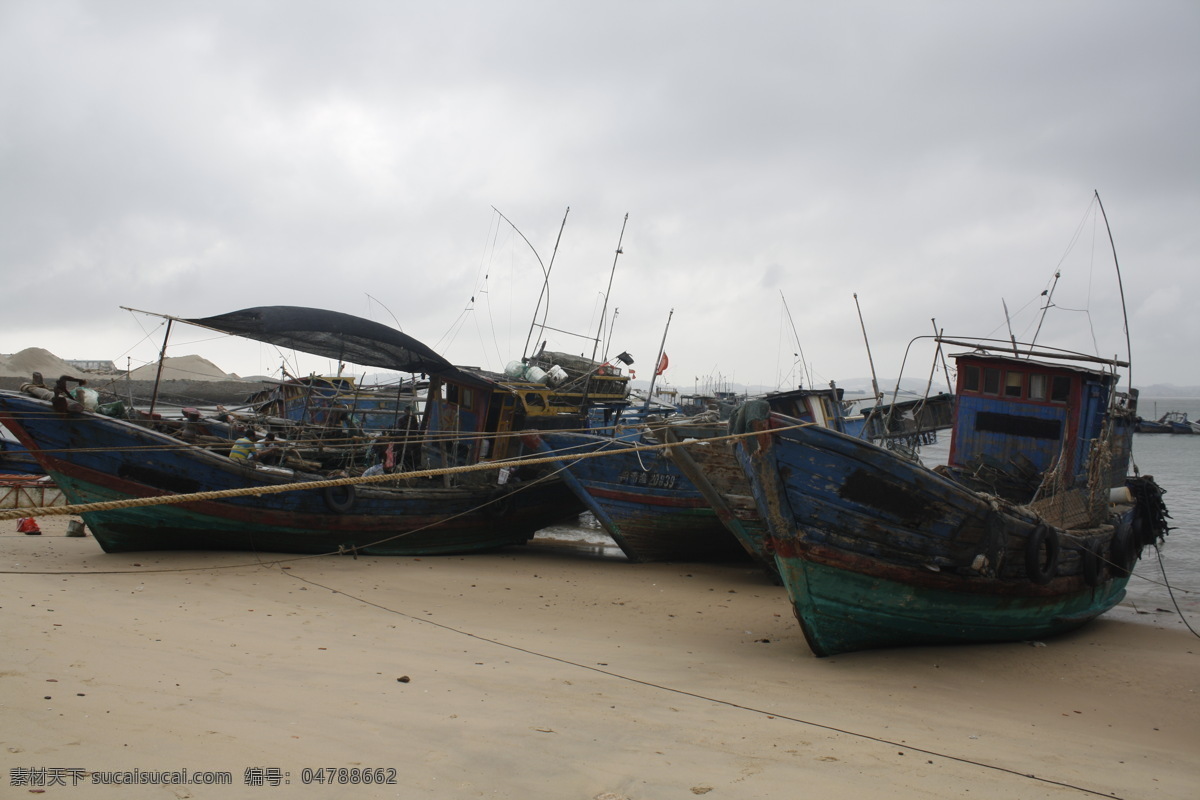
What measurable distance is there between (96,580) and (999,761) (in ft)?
27.1

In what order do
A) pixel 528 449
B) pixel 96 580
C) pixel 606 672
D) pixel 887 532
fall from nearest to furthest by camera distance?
pixel 606 672 < pixel 887 532 < pixel 96 580 < pixel 528 449

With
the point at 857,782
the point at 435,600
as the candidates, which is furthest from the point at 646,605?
the point at 857,782

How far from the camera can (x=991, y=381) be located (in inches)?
410

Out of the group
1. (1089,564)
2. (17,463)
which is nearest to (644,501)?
(1089,564)

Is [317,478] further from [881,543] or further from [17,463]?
[17,463]

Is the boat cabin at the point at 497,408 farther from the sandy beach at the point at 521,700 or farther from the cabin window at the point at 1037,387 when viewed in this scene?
the cabin window at the point at 1037,387

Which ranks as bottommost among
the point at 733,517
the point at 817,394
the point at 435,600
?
the point at 435,600

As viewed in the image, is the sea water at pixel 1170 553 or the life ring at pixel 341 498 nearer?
the life ring at pixel 341 498

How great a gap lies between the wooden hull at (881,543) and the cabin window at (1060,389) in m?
3.07

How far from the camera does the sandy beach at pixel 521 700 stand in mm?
3549

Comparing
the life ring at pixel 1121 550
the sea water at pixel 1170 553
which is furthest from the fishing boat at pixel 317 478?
the life ring at pixel 1121 550

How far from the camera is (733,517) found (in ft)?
31.6

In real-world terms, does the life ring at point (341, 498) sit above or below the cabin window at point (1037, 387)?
below

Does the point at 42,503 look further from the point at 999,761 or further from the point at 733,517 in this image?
the point at 999,761
